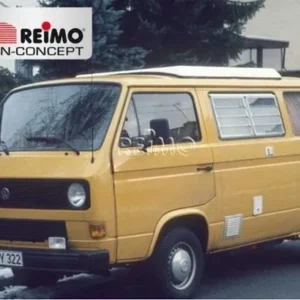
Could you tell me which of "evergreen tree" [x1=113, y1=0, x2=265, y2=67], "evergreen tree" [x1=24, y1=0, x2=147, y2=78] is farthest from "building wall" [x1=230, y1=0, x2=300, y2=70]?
"evergreen tree" [x1=24, y1=0, x2=147, y2=78]

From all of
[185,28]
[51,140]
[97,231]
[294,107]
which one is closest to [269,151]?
[294,107]

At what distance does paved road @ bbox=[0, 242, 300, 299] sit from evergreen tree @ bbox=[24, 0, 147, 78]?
217 inches

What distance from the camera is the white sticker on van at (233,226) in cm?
1041

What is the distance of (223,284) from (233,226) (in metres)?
0.80

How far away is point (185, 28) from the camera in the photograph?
1839 centimetres

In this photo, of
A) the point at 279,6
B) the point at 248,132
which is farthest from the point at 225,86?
the point at 279,6

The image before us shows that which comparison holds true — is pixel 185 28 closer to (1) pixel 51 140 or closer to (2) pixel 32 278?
(2) pixel 32 278

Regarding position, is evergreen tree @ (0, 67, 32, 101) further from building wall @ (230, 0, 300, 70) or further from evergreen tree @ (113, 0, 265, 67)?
building wall @ (230, 0, 300, 70)

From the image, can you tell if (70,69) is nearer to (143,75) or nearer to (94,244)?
(143,75)

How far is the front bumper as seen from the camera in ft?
29.7

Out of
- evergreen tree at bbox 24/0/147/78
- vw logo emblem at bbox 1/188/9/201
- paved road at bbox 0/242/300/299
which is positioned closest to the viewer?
vw logo emblem at bbox 1/188/9/201

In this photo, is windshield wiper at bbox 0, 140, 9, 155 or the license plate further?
windshield wiper at bbox 0, 140, 9, 155

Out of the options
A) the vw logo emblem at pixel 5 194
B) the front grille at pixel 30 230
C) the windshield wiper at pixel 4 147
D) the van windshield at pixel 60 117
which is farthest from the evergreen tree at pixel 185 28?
the front grille at pixel 30 230

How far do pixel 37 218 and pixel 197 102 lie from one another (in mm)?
2196
